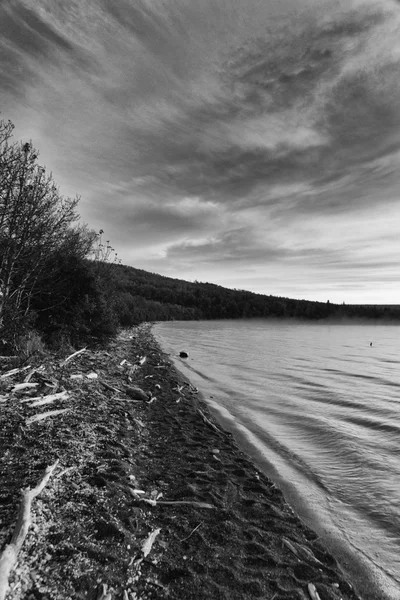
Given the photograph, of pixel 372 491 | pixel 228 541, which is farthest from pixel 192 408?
pixel 228 541

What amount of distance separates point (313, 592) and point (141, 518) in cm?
227

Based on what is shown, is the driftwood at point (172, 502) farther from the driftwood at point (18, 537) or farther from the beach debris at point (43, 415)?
the beach debris at point (43, 415)

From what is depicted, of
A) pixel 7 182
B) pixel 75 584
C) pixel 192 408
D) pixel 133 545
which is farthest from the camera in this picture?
pixel 192 408

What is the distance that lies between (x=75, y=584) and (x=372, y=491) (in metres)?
6.24

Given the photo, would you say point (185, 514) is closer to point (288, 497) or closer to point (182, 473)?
point (182, 473)

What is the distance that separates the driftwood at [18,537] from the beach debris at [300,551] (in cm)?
344

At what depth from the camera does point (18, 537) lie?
3.41m

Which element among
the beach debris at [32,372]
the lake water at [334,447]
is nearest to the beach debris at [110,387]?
the beach debris at [32,372]

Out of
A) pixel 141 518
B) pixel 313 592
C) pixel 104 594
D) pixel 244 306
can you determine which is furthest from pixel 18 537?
pixel 244 306

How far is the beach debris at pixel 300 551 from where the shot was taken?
176 inches

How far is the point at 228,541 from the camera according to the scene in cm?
453

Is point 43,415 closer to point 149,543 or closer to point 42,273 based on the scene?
point 149,543

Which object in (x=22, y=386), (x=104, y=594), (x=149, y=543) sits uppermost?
(x=22, y=386)

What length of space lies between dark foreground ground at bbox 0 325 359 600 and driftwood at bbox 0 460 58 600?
9 cm
